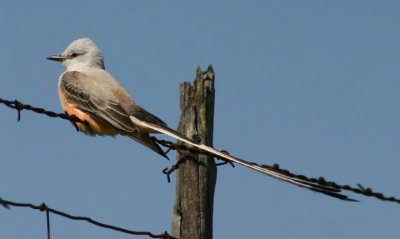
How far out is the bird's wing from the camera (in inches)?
202

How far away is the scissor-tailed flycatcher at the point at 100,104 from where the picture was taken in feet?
16.3

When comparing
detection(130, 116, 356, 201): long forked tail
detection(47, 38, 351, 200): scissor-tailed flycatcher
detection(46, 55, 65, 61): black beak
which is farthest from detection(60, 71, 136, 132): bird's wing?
detection(130, 116, 356, 201): long forked tail

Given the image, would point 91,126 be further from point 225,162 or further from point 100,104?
point 225,162

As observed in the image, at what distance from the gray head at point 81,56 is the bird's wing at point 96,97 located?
1.32ft

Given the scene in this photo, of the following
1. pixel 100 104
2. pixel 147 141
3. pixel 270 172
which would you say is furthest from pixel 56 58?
pixel 270 172

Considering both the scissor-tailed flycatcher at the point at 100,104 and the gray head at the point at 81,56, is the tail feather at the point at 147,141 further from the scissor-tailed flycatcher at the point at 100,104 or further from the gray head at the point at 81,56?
the gray head at the point at 81,56

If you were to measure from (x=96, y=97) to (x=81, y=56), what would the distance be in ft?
3.41

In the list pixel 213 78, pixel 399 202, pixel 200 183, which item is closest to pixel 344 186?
pixel 399 202

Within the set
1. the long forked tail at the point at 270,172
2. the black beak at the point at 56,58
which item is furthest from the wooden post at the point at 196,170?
the black beak at the point at 56,58

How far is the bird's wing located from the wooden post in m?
1.27

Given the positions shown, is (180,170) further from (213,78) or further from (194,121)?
(213,78)

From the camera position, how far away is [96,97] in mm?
5426

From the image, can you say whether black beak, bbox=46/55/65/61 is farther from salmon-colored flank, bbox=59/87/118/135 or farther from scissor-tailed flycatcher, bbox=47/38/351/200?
salmon-colored flank, bbox=59/87/118/135

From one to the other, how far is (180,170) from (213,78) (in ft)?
2.10
